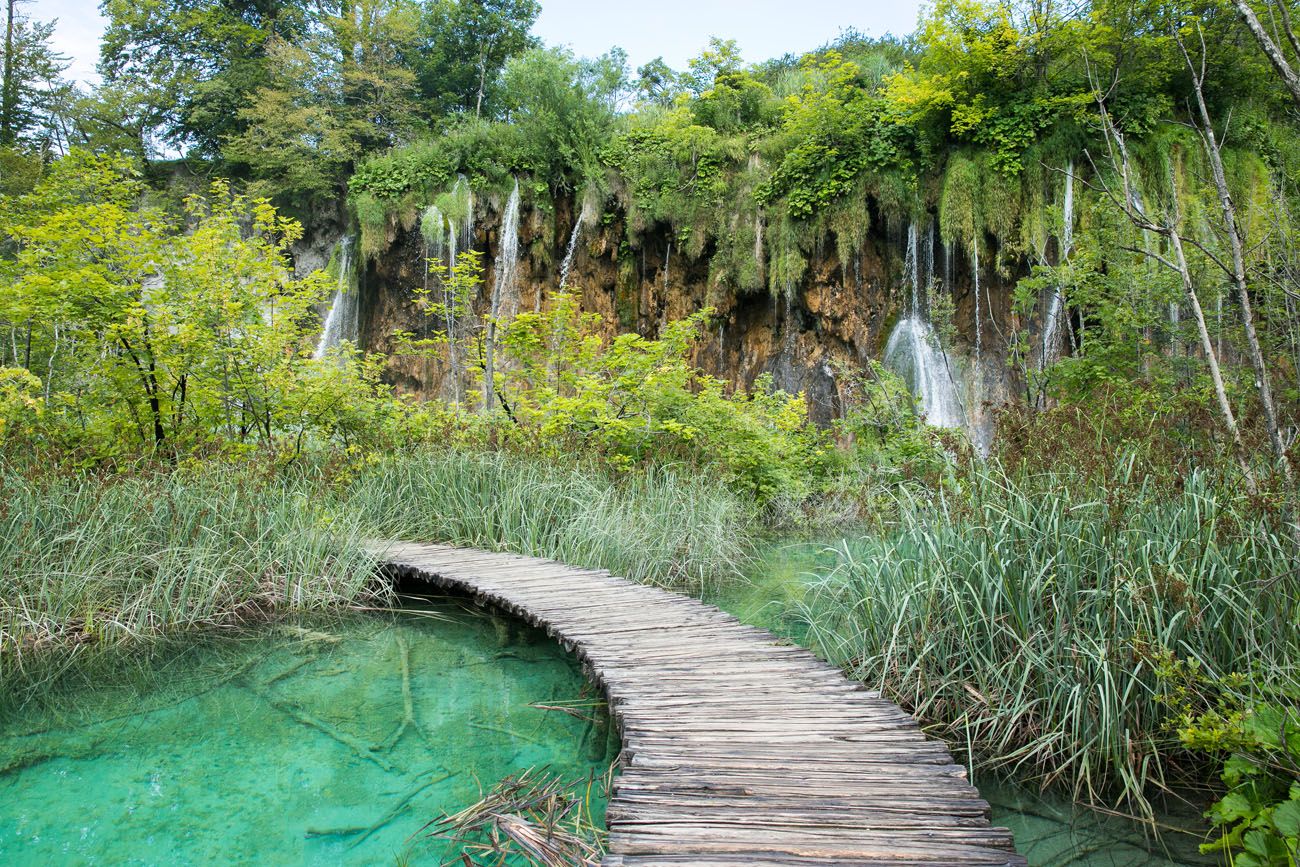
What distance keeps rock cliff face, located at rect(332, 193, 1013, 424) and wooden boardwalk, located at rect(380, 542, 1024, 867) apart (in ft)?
25.0

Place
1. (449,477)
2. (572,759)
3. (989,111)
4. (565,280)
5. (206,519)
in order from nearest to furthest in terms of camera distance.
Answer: (572,759) → (206,519) → (449,477) → (989,111) → (565,280)

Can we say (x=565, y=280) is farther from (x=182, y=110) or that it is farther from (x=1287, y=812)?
(x=1287, y=812)

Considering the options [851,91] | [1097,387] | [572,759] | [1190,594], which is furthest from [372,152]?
[1190,594]

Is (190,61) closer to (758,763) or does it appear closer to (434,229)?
(434,229)

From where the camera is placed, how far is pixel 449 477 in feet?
23.7

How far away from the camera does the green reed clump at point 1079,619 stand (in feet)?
9.36

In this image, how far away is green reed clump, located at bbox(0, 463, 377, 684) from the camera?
4.70 metres

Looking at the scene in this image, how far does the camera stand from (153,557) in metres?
5.10

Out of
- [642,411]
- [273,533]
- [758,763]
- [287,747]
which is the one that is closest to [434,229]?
[642,411]

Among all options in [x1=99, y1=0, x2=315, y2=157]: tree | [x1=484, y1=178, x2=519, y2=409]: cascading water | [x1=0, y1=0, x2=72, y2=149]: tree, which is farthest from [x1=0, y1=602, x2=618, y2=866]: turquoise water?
[x1=0, y1=0, x2=72, y2=149]: tree

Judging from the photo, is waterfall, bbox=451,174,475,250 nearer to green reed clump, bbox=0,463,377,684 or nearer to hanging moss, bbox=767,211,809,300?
hanging moss, bbox=767,211,809,300

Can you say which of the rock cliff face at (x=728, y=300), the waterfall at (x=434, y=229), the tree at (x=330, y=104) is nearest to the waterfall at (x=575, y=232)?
the rock cliff face at (x=728, y=300)

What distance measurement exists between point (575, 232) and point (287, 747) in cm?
1407

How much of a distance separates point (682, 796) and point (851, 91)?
45.9 ft
